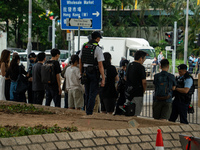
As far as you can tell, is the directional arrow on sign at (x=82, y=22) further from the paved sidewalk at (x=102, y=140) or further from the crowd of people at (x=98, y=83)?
the paved sidewalk at (x=102, y=140)

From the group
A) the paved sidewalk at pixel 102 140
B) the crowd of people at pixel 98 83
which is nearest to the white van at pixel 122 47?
the crowd of people at pixel 98 83

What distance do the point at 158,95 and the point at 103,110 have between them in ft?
6.29

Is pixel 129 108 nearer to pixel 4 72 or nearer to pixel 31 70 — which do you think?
pixel 31 70

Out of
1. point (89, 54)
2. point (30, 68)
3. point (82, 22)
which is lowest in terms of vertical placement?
point (30, 68)

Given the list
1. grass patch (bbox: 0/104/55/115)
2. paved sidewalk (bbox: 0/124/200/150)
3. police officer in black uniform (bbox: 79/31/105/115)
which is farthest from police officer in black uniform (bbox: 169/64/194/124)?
grass patch (bbox: 0/104/55/115)

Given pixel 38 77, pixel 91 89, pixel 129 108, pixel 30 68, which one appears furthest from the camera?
pixel 30 68

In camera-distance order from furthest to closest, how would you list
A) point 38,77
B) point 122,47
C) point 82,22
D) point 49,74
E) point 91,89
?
point 122,47, point 82,22, point 38,77, point 49,74, point 91,89

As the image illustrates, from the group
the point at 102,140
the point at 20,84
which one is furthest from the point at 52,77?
the point at 102,140

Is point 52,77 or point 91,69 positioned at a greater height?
point 91,69

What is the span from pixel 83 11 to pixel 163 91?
29.6ft

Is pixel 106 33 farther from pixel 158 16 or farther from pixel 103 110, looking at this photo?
pixel 103 110

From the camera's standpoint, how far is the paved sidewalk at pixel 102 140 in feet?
18.9

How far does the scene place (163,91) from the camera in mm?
8742

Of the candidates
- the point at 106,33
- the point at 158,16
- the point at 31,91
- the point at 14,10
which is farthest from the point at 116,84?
the point at 158,16
